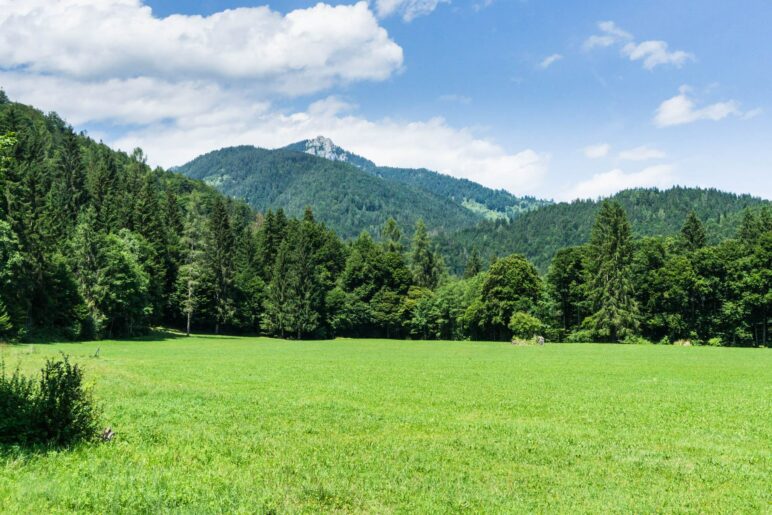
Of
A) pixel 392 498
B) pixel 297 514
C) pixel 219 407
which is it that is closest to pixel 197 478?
pixel 297 514

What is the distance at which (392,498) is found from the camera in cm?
1027

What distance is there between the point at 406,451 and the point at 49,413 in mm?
8743

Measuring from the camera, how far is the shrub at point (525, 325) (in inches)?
3061

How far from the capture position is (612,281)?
7781cm

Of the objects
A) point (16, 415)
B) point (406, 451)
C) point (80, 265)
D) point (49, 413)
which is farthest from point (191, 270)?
point (406, 451)

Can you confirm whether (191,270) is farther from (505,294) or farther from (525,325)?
(525,325)

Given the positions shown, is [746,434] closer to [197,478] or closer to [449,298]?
[197,478]

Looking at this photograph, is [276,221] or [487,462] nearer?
[487,462]

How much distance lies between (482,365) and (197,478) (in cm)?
3270

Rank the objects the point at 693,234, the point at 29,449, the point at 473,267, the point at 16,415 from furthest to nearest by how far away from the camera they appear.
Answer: the point at 473,267 < the point at 693,234 < the point at 16,415 < the point at 29,449

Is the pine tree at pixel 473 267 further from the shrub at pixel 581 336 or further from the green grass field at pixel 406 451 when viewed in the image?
the green grass field at pixel 406 451

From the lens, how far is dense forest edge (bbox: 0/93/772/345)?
64688mm

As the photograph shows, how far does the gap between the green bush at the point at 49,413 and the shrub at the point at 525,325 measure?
7024cm

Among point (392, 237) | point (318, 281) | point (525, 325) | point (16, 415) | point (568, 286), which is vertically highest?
point (392, 237)
